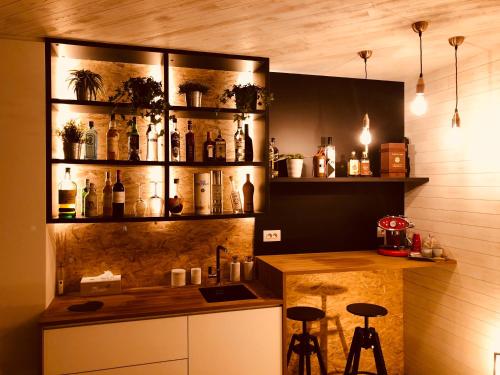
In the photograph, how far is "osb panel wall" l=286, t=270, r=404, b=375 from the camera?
3320mm

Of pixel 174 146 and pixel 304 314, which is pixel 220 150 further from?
pixel 304 314

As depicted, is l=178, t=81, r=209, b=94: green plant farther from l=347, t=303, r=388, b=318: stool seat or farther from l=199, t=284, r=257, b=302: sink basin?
l=347, t=303, r=388, b=318: stool seat

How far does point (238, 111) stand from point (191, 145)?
0.42 metres

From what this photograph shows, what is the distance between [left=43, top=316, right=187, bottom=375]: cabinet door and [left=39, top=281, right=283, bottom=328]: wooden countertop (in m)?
0.05

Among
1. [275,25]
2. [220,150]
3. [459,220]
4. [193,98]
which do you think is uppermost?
[275,25]

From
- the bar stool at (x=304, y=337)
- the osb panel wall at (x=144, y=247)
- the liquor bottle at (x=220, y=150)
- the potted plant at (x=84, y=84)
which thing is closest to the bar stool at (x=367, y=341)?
the bar stool at (x=304, y=337)

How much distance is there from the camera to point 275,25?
7.63 ft

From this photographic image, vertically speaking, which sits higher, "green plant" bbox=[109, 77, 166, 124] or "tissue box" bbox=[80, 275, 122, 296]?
"green plant" bbox=[109, 77, 166, 124]

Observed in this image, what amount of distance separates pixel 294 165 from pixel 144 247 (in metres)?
1.32

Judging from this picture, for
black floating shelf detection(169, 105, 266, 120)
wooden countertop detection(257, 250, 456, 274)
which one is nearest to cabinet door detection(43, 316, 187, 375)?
wooden countertop detection(257, 250, 456, 274)

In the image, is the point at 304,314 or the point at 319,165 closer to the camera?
the point at 304,314

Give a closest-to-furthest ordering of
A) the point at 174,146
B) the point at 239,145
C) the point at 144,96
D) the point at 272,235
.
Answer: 1. the point at 144,96
2. the point at 174,146
3. the point at 239,145
4. the point at 272,235

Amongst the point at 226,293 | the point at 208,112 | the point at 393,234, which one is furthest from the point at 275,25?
the point at 393,234

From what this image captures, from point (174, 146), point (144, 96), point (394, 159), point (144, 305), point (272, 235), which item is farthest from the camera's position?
point (394, 159)
